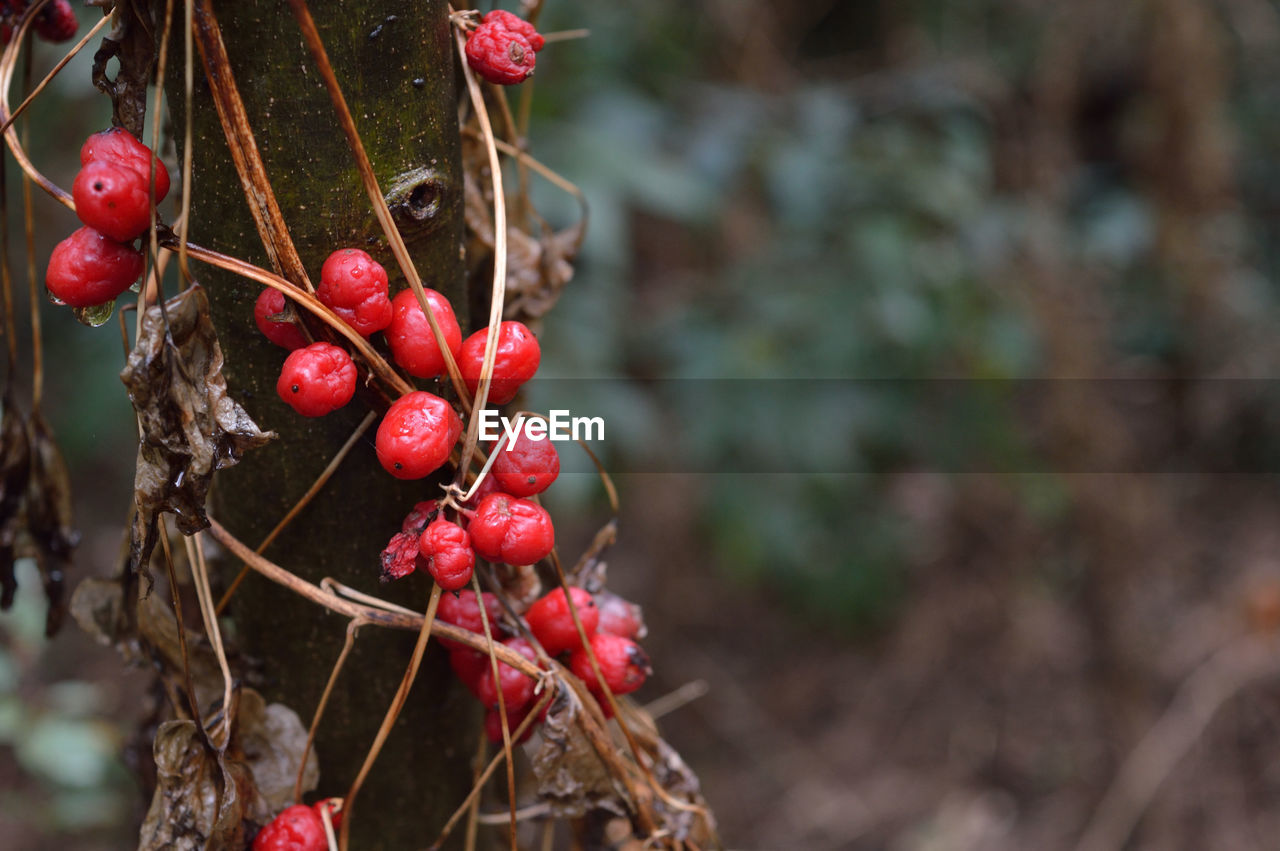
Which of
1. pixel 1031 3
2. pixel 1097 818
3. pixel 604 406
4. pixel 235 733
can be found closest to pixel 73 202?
pixel 235 733

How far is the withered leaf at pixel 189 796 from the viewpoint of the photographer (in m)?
0.69

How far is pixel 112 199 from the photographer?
0.58m

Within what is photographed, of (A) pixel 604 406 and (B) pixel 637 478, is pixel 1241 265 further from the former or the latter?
(A) pixel 604 406

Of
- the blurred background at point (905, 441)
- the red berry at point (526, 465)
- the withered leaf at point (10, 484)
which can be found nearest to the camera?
the red berry at point (526, 465)

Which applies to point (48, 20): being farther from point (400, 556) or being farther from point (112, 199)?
point (400, 556)

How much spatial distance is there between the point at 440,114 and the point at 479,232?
0.15 meters

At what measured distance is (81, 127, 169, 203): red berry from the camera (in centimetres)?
59

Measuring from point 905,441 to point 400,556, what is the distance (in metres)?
2.26

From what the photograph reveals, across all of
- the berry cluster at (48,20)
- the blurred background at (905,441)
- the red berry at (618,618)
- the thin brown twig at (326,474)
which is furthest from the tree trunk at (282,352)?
the blurred background at (905,441)

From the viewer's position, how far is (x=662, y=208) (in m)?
2.01

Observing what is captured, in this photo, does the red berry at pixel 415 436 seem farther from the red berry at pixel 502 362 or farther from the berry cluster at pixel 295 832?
the berry cluster at pixel 295 832

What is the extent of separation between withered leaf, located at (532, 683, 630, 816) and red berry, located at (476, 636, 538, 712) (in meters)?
0.03

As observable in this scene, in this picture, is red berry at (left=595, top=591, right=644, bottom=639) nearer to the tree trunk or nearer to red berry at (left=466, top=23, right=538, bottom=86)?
the tree trunk

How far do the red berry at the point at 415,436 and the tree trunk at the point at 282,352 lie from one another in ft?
0.20
